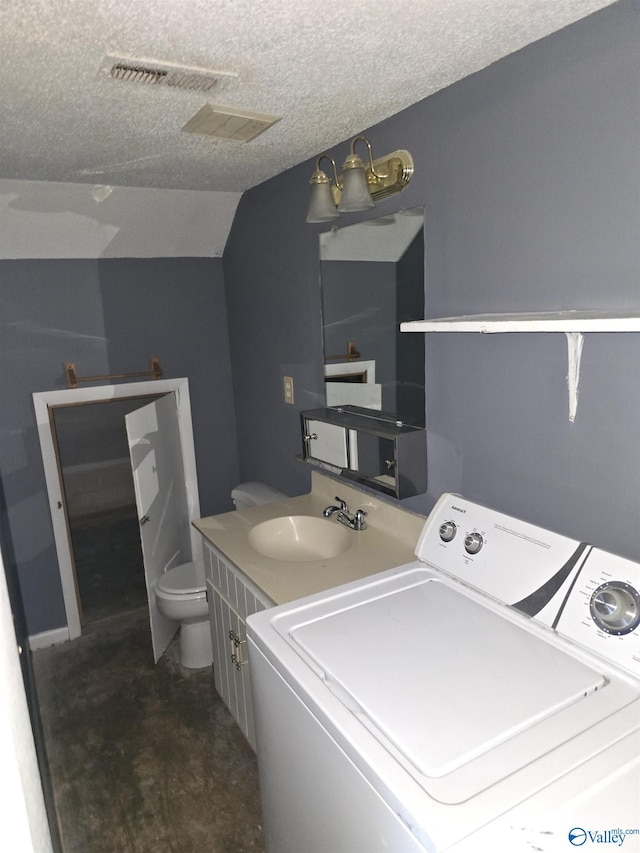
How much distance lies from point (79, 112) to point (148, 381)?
174 cm

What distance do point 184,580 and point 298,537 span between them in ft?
2.85

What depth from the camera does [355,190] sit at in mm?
1751

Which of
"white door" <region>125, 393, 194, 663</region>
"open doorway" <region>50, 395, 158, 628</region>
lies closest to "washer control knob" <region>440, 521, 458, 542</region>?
"white door" <region>125, 393, 194, 663</region>

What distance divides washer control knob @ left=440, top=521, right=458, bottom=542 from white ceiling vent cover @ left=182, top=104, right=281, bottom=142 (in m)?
1.41

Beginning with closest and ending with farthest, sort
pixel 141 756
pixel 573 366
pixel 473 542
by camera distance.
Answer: pixel 573 366, pixel 473 542, pixel 141 756

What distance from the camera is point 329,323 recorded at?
2.40 meters

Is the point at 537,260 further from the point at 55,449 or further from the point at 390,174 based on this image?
the point at 55,449

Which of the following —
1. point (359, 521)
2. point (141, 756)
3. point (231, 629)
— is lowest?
point (141, 756)

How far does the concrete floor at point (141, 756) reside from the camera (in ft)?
6.55

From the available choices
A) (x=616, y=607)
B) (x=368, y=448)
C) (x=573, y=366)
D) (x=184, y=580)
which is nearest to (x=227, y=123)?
(x=368, y=448)

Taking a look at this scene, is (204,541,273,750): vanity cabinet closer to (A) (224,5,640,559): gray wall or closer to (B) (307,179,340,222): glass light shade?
(A) (224,5,640,559): gray wall

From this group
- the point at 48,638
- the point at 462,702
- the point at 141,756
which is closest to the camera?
the point at 462,702

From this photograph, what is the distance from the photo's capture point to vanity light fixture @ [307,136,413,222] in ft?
5.76

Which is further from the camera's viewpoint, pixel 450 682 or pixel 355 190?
pixel 355 190
